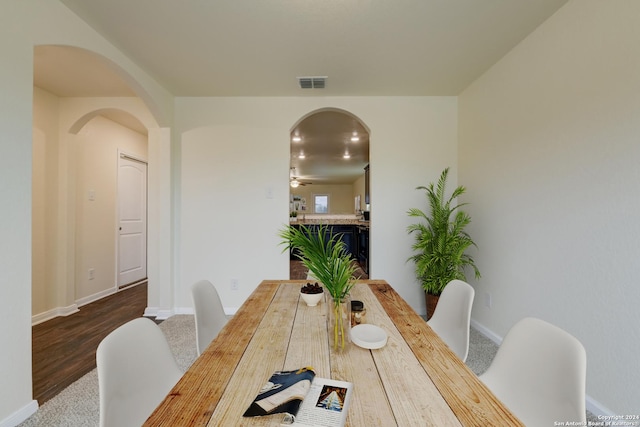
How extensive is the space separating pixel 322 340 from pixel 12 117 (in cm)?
203

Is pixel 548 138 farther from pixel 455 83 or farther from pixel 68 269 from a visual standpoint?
pixel 68 269

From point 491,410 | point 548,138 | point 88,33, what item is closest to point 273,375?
point 491,410

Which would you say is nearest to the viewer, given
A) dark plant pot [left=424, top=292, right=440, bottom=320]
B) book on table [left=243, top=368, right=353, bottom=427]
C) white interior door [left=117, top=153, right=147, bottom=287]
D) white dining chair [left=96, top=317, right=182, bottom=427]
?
book on table [left=243, top=368, right=353, bottom=427]

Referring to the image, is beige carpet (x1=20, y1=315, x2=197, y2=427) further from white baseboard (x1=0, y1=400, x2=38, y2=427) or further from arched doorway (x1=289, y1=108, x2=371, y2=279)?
arched doorway (x1=289, y1=108, x2=371, y2=279)

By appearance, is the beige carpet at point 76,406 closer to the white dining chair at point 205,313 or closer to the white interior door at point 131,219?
the white dining chair at point 205,313

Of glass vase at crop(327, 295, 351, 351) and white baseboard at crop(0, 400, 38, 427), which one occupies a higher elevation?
glass vase at crop(327, 295, 351, 351)

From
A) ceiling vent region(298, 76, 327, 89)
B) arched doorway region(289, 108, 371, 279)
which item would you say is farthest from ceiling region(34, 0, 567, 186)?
arched doorway region(289, 108, 371, 279)

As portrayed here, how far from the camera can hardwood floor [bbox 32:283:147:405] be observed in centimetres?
197

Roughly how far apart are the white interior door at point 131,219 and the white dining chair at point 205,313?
3.48 meters

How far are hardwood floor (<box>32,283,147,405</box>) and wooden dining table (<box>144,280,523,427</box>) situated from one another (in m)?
1.76

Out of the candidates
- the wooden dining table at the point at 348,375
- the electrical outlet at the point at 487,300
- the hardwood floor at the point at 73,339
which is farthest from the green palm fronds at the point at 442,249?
the hardwood floor at the point at 73,339

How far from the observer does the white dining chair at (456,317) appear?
4.52ft

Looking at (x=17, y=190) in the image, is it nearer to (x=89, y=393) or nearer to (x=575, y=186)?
(x=89, y=393)

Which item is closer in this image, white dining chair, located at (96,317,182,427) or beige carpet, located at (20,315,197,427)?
white dining chair, located at (96,317,182,427)
